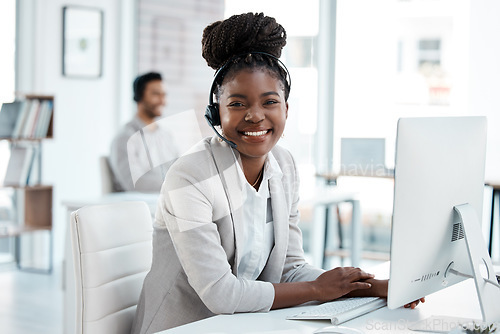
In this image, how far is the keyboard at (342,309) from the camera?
1.35 m

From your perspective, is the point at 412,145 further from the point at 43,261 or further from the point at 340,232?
the point at 43,261

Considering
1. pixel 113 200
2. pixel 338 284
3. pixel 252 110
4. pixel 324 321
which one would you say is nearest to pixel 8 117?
pixel 113 200

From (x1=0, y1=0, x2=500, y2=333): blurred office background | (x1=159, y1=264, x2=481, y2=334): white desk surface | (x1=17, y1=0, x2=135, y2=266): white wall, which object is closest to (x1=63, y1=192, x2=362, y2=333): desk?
(x1=0, y1=0, x2=500, y2=333): blurred office background

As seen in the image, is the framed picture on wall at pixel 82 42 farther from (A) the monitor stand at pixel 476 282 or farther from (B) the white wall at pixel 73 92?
(A) the monitor stand at pixel 476 282

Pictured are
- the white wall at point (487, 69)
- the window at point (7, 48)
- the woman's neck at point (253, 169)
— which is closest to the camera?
the woman's neck at point (253, 169)

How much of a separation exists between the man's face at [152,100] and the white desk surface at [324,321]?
3.38 meters

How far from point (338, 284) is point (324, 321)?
0.16 metres

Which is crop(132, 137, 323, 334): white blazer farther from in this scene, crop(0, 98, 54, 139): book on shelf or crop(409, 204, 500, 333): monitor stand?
crop(0, 98, 54, 139): book on shelf

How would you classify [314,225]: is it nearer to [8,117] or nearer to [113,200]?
[113,200]

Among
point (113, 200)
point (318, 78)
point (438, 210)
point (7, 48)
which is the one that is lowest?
point (113, 200)

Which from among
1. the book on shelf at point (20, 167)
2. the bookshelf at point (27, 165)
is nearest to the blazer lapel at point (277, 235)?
the bookshelf at point (27, 165)

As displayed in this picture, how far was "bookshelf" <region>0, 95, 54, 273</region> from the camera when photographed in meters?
4.82

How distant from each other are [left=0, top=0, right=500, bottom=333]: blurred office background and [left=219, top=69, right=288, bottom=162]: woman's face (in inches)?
131

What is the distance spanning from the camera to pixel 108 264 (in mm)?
1591
